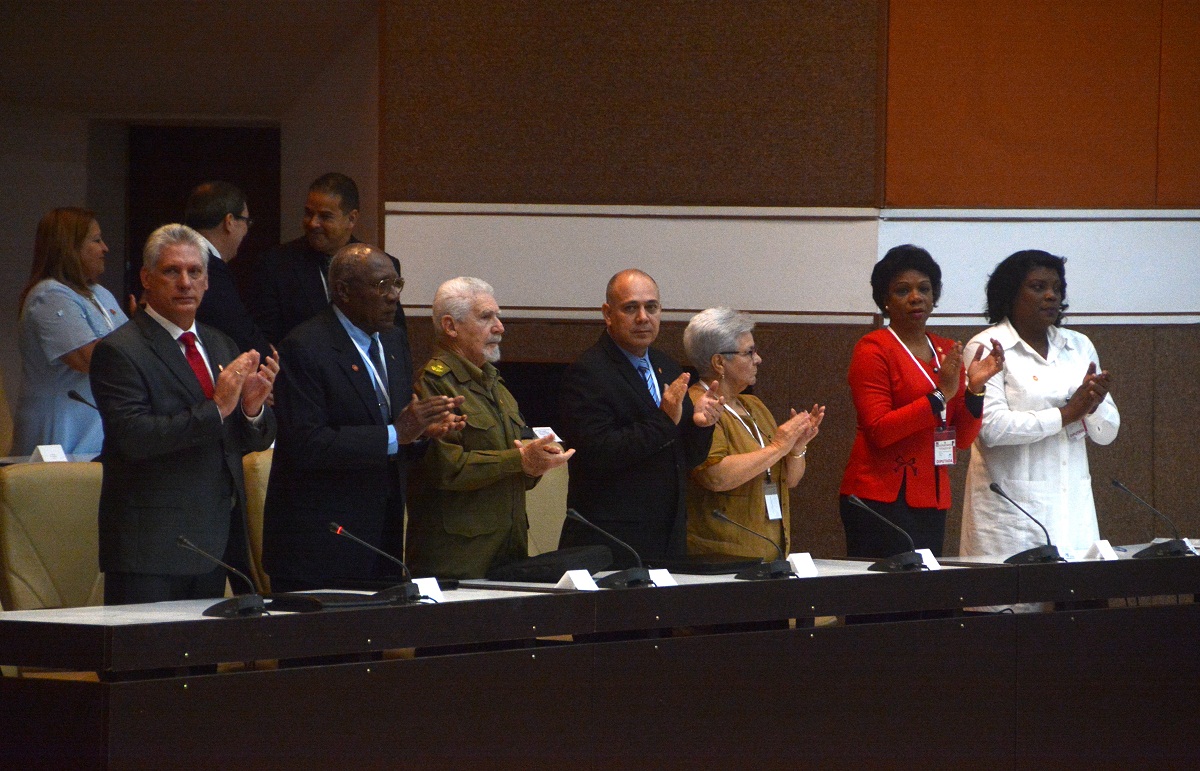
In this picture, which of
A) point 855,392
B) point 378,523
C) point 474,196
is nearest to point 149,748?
point 378,523

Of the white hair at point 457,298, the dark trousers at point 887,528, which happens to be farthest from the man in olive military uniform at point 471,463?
the dark trousers at point 887,528

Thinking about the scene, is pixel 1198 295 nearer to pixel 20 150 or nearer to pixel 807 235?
pixel 807 235

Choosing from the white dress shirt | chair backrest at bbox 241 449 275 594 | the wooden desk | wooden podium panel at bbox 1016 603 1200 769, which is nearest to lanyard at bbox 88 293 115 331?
chair backrest at bbox 241 449 275 594

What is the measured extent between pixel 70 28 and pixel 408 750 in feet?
13.4

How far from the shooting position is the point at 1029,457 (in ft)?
13.6

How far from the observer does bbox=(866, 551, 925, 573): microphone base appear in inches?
138

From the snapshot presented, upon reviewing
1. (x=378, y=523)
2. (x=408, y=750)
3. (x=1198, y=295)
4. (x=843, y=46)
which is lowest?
(x=408, y=750)

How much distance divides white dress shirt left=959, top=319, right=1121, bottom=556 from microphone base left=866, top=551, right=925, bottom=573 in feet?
2.14

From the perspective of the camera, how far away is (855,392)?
4164mm

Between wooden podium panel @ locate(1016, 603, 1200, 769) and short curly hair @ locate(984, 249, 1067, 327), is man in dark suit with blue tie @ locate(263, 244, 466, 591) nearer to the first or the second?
wooden podium panel @ locate(1016, 603, 1200, 769)

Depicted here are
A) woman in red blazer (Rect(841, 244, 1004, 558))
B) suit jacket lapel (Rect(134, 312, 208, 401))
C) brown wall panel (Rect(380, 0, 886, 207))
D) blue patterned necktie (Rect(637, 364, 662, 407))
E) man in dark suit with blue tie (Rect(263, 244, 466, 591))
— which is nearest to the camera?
suit jacket lapel (Rect(134, 312, 208, 401))

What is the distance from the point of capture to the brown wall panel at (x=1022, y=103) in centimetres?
541

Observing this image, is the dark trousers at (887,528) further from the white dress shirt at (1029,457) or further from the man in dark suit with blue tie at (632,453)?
the man in dark suit with blue tie at (632,453)

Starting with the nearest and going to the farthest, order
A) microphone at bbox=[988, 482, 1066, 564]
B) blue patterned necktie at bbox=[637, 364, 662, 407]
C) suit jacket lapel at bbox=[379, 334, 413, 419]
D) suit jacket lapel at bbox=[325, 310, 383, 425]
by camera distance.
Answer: suit jacket lapel at bbox=[325, 310, 383, 425], suit jacket lapel at bbox=[379, 334, 413, 419], microphone at bbox=[988, 482, 1066, 564], blue patterned necktie at bbox=[637, 364, 662, 407]
